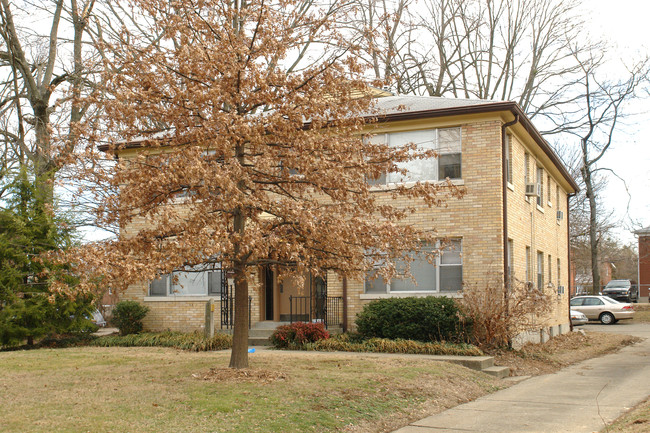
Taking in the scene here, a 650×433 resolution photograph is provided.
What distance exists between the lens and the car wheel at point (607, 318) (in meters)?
31.9

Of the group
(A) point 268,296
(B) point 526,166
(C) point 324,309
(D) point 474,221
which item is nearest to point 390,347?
(C) point 324,309

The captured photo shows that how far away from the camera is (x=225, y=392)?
9.45 meters

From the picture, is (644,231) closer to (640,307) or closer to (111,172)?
(640,307)

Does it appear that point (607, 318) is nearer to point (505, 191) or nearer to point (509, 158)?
point (509, 158)

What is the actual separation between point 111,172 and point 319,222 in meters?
3.18

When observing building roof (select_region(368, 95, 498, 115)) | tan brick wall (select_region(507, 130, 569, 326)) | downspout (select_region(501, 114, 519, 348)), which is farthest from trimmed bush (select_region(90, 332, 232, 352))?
tan brick wall (select_region(507, 130, 569, 326))

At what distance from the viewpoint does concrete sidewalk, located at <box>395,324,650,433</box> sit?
8.71 metres

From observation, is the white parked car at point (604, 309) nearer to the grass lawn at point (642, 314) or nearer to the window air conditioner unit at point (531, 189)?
the grass lawn at point (642, 314)

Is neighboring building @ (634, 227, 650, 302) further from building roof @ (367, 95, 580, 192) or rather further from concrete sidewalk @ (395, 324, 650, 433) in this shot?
concrete sidewalk @ (395, 324, 650, 433)

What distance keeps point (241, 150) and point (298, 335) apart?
6490mm

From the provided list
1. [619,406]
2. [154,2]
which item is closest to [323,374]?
[619,406]

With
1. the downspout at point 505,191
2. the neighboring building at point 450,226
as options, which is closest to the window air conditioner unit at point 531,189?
the neighboring building at point 450,226

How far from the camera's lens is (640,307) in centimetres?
4097

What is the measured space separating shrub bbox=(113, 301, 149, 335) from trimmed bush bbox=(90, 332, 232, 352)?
Answer: 38 centimetres
